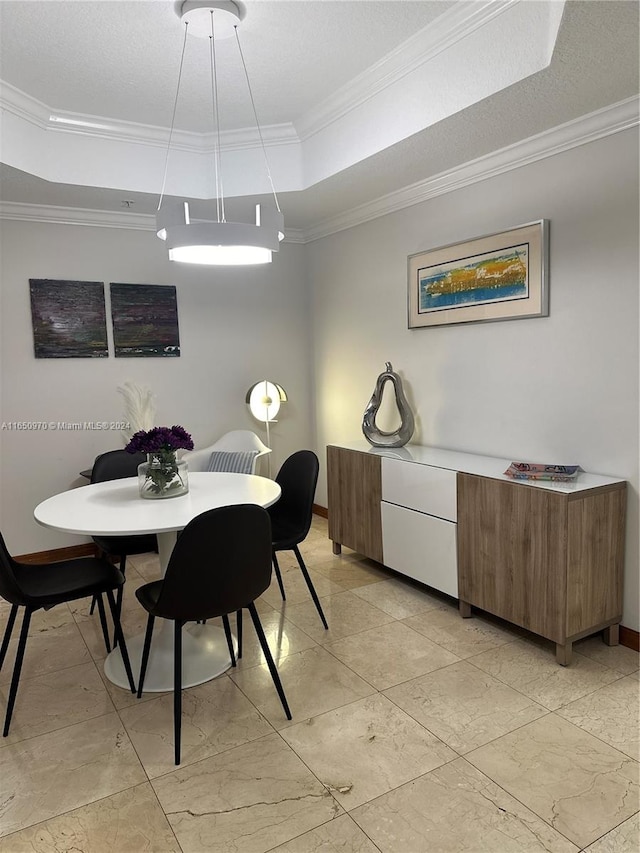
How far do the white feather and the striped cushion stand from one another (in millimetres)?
533

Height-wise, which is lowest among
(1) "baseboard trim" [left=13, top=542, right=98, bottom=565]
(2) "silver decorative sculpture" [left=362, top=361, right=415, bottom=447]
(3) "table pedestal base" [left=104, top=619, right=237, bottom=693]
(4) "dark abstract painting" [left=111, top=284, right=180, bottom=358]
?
(3) "table pedestal base" [left=104, top=619, right=237, bottom=693]

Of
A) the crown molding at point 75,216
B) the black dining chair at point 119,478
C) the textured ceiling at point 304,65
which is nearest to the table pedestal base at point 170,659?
the black dining chair at point 119,478

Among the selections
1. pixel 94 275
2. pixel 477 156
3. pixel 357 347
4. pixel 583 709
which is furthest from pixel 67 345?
pixel 583 709

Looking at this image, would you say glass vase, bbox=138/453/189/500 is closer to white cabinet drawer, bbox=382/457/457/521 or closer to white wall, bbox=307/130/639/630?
white cabinet drawer, bbox=382/457/457/521

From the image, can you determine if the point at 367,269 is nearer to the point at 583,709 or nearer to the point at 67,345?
the point at 67,345

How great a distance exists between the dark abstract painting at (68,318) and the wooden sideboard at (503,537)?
6.84ft

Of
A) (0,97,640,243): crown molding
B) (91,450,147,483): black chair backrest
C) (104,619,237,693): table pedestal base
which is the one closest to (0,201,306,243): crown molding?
(0,97,640,243): crown molding

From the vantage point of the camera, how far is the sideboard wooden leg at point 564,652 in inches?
101

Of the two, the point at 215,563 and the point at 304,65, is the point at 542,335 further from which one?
the point at 215,563

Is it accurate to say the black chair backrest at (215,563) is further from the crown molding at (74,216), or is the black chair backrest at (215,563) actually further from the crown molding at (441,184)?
the crown molding at (74,216)

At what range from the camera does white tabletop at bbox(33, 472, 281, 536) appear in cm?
223

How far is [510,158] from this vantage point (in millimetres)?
3051

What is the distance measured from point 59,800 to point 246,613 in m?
1.46

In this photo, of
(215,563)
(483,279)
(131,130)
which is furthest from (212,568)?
(131,130)
